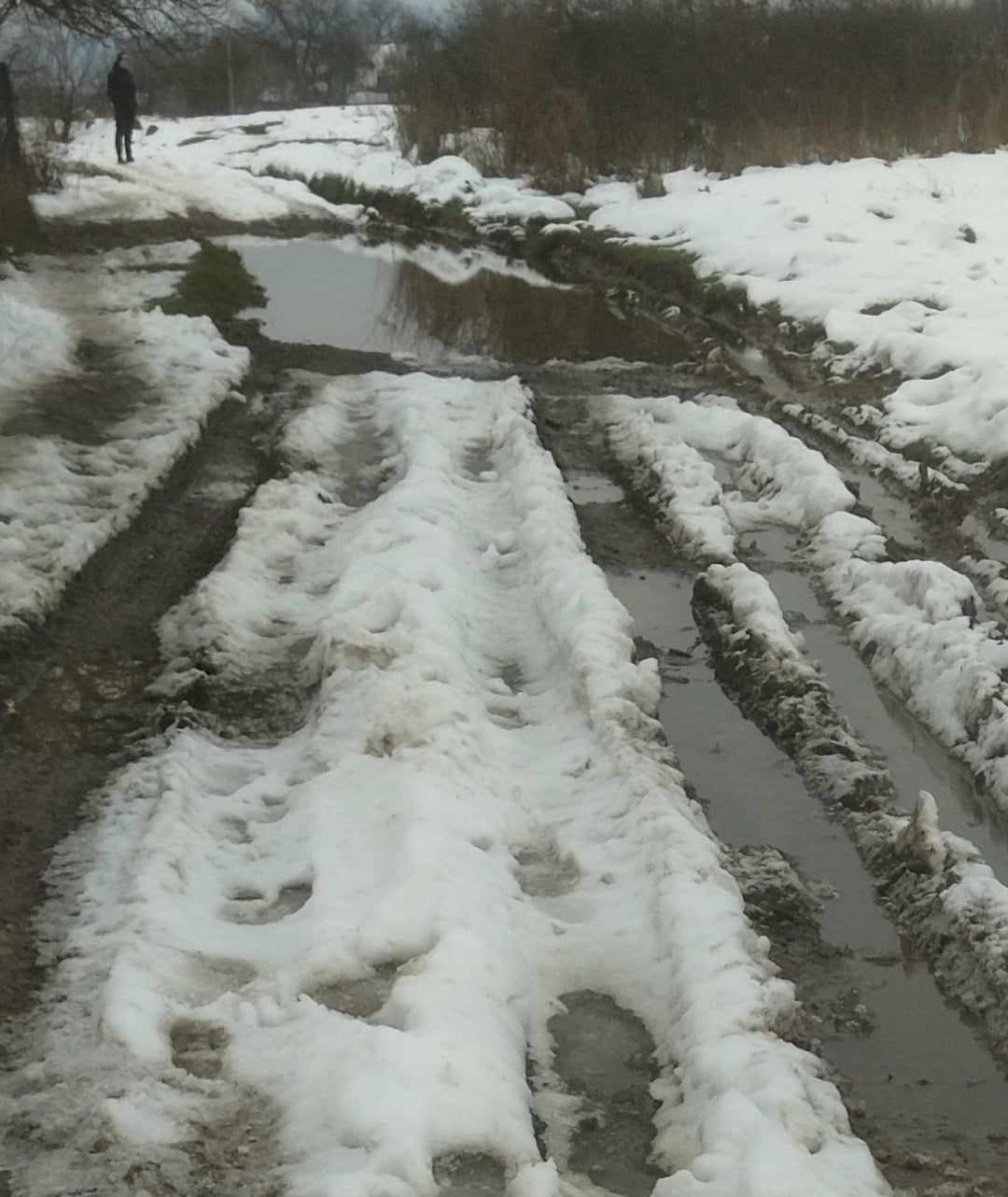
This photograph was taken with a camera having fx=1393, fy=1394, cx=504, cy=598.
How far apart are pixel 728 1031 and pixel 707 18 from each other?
2180 centimetres

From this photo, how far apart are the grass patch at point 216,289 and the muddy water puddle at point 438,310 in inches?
11.0

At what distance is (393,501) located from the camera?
784cm

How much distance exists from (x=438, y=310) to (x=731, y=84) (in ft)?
27.6

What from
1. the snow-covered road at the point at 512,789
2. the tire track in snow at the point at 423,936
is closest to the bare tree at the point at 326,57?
the snow-covered road at the point at 512,789

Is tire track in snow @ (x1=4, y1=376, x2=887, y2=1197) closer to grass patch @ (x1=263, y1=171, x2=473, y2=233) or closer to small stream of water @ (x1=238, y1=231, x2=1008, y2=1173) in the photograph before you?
small stream of water @ (x1=238, y1=231, x2=1008, y2=1173)

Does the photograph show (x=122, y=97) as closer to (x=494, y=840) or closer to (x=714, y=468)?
(x=714, y=468)

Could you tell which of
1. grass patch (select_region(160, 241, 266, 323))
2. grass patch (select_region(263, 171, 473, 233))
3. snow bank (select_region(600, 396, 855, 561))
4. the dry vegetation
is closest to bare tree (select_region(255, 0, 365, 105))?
grass patch (select_region(263, 171, 473, 233))

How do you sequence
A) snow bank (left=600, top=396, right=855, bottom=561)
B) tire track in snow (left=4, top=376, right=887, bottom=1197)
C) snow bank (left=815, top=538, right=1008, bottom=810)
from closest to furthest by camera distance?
tire track in snow (left=4, top=376, right=887, bottom=1197) < snow bank (left=815, top=538, right=1008, bottom=810) < snow bank (left=600, top=396, right=855, bottom=561)

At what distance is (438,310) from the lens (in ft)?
50.7

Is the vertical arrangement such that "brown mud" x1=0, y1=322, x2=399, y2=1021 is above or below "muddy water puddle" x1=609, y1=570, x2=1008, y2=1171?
above

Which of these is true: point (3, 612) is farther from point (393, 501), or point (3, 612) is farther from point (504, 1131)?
point (504, 1131)

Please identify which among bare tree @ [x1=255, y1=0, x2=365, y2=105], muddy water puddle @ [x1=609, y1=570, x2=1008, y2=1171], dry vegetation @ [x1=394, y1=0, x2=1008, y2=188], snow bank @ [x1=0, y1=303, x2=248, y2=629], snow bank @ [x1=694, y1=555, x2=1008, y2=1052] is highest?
bare tree @ [x1=255, y1=0, x2=365, y2=105]

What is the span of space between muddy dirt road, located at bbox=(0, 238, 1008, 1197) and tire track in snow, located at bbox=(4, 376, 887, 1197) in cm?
1

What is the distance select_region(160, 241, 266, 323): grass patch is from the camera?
13.6m
